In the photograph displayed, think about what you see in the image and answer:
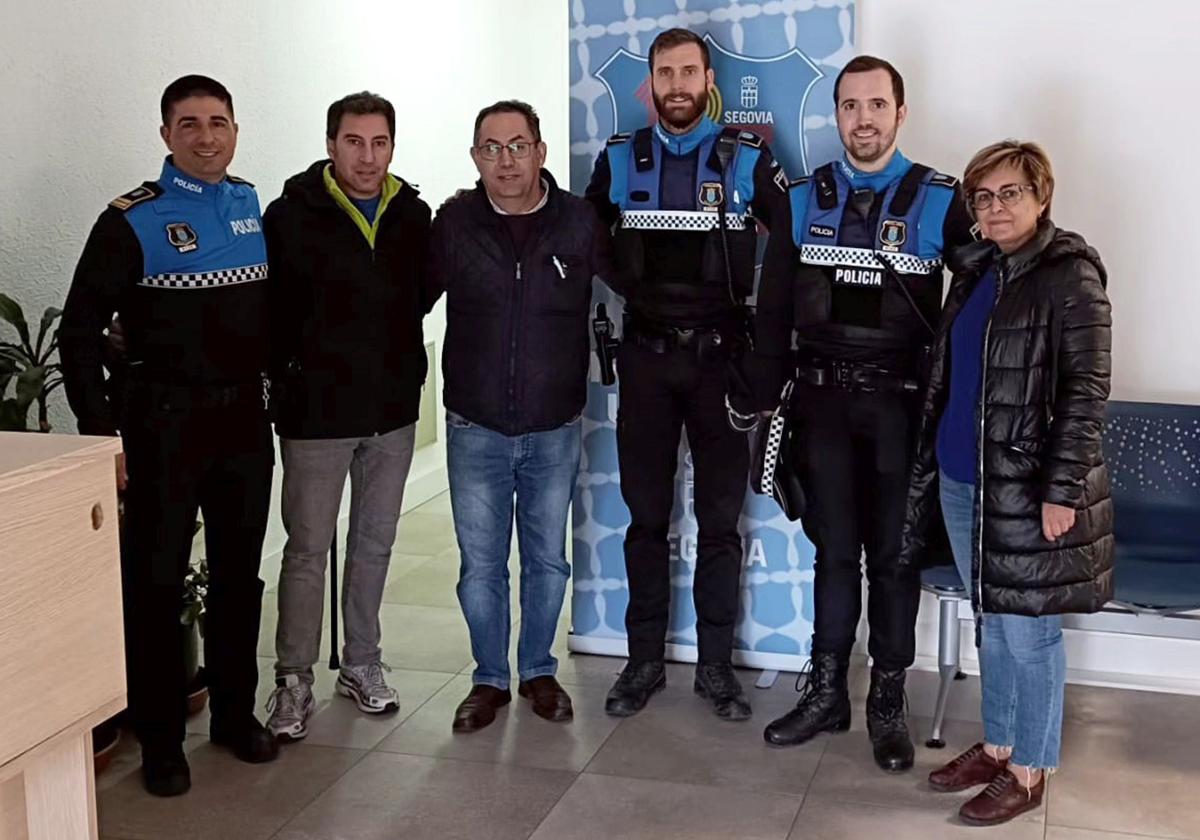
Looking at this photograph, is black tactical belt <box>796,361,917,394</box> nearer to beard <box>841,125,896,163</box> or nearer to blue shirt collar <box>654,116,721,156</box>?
beard <box>841,125,896,163</box>

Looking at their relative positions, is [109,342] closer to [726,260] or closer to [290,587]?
[290,587]

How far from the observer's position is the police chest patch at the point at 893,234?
3516 millimetres

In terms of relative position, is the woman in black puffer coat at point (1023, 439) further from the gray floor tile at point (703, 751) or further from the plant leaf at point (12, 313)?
the plant leaf at point (12, 313)

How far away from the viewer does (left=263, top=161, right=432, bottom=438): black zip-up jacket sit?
3.65 m

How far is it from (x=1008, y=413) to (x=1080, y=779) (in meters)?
1.04

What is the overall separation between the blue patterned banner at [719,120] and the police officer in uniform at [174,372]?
3.77 feet

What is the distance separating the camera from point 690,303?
12.6 ft

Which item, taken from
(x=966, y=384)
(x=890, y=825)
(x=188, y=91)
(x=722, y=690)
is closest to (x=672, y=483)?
(x=722, y=690)

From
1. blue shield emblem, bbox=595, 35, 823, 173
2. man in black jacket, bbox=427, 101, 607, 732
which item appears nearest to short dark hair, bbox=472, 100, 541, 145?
man in black jacket, bbox=427, 101, 607, 732

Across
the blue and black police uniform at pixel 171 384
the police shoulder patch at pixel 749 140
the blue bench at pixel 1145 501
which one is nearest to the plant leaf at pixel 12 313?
the blue and black police uniform at pixel 171 384

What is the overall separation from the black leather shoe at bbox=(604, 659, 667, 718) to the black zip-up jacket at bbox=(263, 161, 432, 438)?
1.00 m

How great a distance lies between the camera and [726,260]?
3814mm

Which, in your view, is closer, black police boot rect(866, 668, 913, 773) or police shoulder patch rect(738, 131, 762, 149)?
black police boot rect(866, 668, 913, 773)

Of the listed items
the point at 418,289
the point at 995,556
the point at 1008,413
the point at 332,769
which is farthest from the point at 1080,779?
the point at 418,289
